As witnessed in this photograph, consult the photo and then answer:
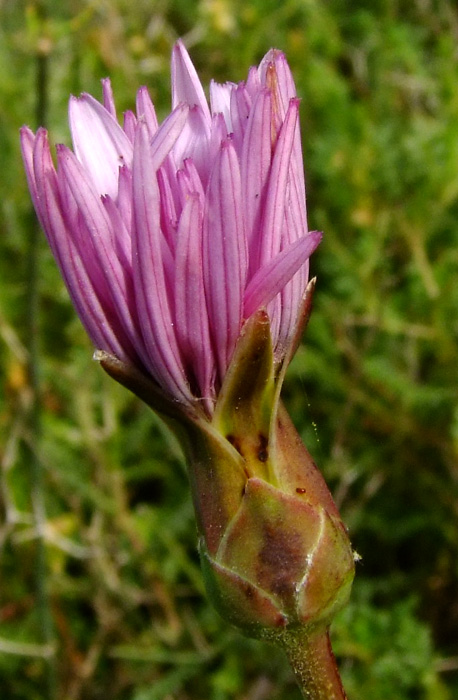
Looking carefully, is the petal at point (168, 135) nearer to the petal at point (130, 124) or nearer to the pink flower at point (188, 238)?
the pink flower at point (188, 238)

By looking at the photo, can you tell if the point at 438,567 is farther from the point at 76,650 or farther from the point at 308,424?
the point at 76,650

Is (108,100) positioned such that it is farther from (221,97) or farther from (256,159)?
(256,159)

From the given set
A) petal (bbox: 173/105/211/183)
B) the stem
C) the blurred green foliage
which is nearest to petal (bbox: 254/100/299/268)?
petal (bbox: 173/105/211/183)

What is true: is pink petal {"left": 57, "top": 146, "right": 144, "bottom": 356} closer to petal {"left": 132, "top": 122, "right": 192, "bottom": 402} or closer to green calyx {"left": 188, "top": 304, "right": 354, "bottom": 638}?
petal {"left": 132, "top": 122, "right": 192, "bottom": 402}

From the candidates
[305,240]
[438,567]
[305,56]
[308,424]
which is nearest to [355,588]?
[438,567]

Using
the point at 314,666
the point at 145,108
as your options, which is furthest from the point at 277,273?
the point at 314,666
